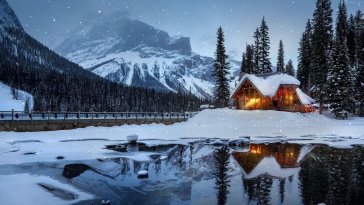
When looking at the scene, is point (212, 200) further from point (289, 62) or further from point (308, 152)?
point (289, 62)

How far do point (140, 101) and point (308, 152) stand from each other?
13748 centimetres

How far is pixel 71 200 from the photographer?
492 inches

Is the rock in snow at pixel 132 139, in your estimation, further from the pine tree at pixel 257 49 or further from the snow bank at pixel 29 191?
the pine tree at pixel 257 49

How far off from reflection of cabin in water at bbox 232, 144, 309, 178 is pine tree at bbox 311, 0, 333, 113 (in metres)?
30.6

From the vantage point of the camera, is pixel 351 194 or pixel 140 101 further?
pixel 140 101

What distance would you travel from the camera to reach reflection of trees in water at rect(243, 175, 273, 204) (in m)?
12.6

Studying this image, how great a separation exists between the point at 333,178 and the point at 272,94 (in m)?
37.7

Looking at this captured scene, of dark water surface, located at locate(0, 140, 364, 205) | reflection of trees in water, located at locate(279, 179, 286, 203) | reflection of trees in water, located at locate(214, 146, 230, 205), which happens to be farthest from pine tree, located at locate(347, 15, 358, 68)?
reflection of trees in water, located at locate(279, 179, 286, 203)

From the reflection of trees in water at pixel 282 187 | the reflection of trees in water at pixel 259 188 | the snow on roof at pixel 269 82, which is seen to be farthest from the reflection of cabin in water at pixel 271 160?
the snow on roof at pixel 269 82

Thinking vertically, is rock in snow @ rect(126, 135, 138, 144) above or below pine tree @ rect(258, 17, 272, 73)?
below

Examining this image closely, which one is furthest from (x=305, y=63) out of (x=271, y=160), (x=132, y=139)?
(x=271, y=160)

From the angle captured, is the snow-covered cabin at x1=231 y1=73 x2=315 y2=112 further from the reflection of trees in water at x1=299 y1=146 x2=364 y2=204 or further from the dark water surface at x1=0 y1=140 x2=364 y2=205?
the reflection of trees in water at x1=299 y1=146 x2=364 y2=204

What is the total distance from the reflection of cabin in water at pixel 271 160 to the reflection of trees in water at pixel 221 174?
0.78 meters

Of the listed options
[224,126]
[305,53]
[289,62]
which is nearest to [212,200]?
[224,126]
